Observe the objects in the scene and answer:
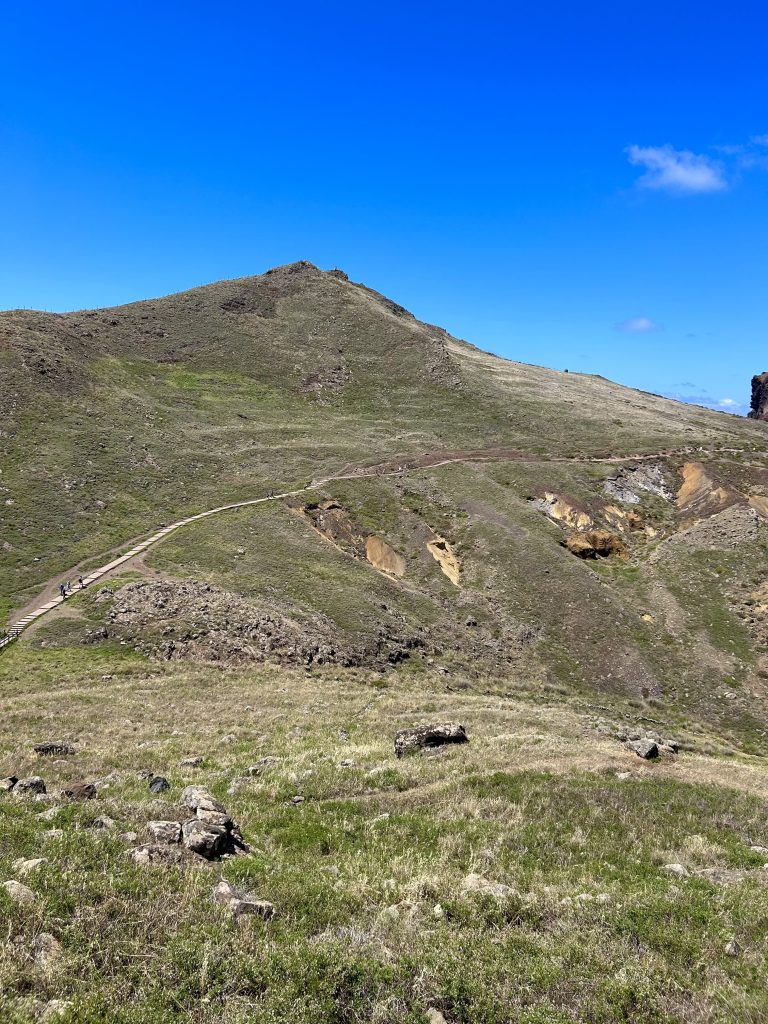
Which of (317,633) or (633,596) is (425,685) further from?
(633,596)

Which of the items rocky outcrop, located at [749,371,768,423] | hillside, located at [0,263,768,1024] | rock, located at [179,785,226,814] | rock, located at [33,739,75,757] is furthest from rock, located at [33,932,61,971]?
rocky outcrop, located at [749,371,768,423]

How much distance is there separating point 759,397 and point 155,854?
214 metres

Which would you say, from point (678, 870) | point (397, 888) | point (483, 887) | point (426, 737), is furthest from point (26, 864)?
point (426, 737)

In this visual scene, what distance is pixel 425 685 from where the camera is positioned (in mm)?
38875

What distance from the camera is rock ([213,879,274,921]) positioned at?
9812mm

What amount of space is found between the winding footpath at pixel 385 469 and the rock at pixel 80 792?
26.9 meters

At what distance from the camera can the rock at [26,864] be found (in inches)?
385

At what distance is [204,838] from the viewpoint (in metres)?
12.2

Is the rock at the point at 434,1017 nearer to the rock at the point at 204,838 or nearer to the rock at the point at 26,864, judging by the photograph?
the rock at the point at 204,838

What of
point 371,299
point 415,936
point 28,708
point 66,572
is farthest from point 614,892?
point 371,299

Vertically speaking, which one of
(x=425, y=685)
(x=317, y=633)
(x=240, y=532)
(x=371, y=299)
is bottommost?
(x=425, y=685)

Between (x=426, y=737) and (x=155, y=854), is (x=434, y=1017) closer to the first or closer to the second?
(x=155, y=854)

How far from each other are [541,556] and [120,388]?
65.9 metres

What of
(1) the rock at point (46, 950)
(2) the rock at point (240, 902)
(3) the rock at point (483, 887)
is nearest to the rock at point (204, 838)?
(2) the rock at point (240, 902)
